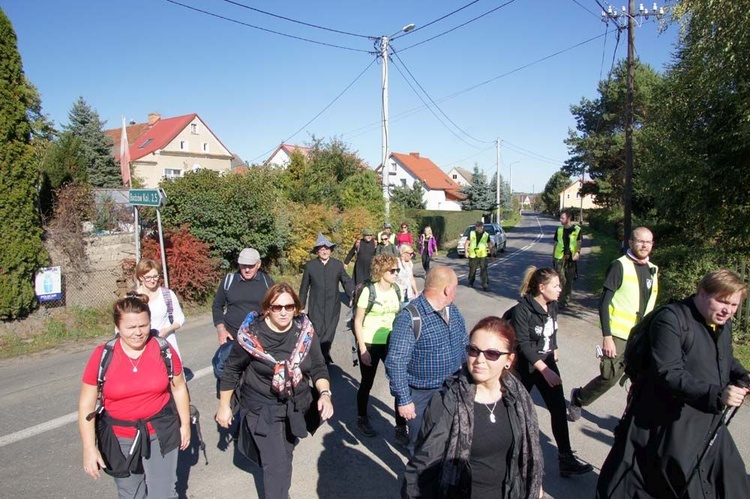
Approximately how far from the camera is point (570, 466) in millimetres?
4191

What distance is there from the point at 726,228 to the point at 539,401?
19.8 ft

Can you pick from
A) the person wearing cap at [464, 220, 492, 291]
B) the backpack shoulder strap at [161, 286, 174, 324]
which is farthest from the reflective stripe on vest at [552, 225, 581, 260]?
the backpack shoulder strap at [161, 286, 174, 324]

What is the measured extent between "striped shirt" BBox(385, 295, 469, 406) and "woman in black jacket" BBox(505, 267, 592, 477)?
82 cm

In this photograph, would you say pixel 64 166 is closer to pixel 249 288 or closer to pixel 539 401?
pixel 249 288

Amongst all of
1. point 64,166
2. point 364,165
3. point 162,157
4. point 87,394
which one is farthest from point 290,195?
point 162,157

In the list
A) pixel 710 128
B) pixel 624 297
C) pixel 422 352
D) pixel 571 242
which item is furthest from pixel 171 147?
pixel 422 352

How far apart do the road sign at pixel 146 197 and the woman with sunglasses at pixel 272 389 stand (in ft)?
21.6

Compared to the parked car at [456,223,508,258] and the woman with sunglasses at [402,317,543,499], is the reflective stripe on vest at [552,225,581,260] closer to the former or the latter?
the woman with sunglasses at [402,317,543,499]

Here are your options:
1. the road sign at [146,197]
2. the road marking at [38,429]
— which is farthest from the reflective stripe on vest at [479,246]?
the road marking at [38,429]

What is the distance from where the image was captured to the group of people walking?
2479 millimetres

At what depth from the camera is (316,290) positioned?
641cm

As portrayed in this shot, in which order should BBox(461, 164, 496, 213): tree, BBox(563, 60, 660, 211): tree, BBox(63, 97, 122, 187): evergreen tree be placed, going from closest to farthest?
BBox(63, 97, 122, 187): evergreen tree → BBox(563, 60, 660, 211): tree → BBox(461, 164, 496, 213): tree

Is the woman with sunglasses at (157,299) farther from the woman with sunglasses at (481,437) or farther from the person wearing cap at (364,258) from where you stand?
the person wearing cap at (364,258)

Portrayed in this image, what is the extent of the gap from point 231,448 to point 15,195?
7.18 m
